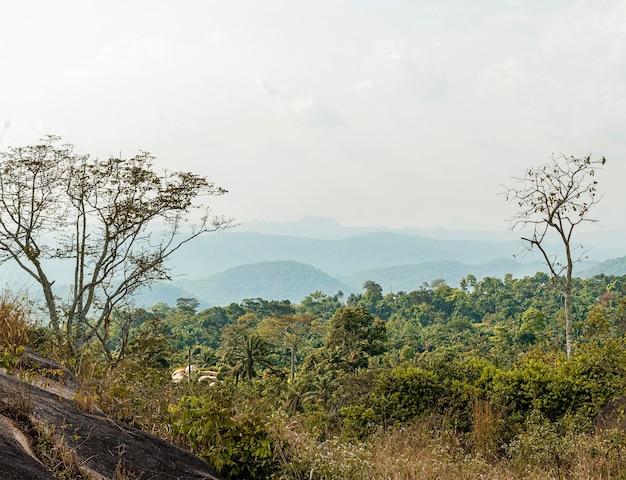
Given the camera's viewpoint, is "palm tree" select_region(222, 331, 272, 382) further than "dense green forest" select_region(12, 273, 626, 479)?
Yes

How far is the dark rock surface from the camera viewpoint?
115 inches

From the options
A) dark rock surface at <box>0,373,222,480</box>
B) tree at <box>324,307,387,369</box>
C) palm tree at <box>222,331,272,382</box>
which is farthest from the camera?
tree at <box>324,307,387,369</box>

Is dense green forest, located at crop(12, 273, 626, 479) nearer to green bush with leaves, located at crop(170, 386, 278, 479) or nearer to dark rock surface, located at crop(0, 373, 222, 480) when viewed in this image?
green bush with leaves, located at crop(170, 386, 278, 479)

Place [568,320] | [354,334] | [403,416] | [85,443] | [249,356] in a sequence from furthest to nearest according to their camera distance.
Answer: [354,334] < [249,356] < [568,320] < [403,416] < [85,443]

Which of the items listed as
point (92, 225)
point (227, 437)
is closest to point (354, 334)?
point (92, 225)

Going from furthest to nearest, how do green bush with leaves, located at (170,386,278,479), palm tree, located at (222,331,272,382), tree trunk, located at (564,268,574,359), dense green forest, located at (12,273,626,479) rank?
palm tree, located at (222,331,272,382) < tree trunk, located at (564,268,574,359) < dense green forest, located at (12,273,626,479) < green bush with leaves, located at (170,386,278,479)

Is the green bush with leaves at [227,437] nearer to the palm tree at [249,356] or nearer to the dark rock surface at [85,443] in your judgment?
the dark rock surface at [85,443]

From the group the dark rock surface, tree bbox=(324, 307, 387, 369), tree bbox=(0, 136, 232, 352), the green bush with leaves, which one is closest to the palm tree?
tree bbox=(324, 307, 387, 369)

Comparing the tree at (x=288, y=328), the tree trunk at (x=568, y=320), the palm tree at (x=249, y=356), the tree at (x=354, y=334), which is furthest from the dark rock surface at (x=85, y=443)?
the tree at (x=288, y=328)

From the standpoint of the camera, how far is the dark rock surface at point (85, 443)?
292 centimetres

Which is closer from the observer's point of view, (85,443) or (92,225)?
(85,443)

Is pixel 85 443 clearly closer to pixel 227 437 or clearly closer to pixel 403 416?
pixel 227 437

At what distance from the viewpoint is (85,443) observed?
3.27 m

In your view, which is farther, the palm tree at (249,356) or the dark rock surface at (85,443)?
the palm tree at (249,356)
